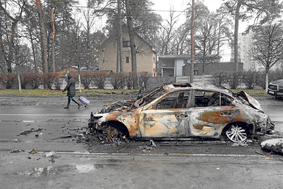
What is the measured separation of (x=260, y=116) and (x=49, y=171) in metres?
4.98

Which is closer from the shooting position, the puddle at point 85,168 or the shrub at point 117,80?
the puddle at point 85,168

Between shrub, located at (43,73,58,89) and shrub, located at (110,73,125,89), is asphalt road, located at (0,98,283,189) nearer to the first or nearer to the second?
shrub, located at (110,73,125,89)

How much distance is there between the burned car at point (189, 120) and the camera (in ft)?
17.5

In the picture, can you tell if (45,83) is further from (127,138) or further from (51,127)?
(127,138)

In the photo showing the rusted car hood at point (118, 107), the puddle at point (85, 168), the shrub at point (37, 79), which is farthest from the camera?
the shrub at point (37, 79)

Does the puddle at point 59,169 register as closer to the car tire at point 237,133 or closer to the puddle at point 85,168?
the puddle at point 85,168

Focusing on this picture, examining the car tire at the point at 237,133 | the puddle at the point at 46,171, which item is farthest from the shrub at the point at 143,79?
the puddle at the point at 46,171

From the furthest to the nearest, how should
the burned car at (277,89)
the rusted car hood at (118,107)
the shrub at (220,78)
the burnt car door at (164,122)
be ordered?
the shrub at (220,78), the burned car at (277,89), the rusted car hood at (118,107), the burnt car door at (164,122)

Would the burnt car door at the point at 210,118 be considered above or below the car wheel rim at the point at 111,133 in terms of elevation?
above

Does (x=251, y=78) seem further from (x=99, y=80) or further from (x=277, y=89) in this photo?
(x=99, y=80)

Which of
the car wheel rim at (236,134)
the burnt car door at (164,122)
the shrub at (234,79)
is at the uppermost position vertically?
the shrub at (234,79)

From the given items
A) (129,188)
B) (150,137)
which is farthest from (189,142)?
(129,188)

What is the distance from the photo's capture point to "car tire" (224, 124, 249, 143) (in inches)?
218

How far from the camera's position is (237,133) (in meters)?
5.55
